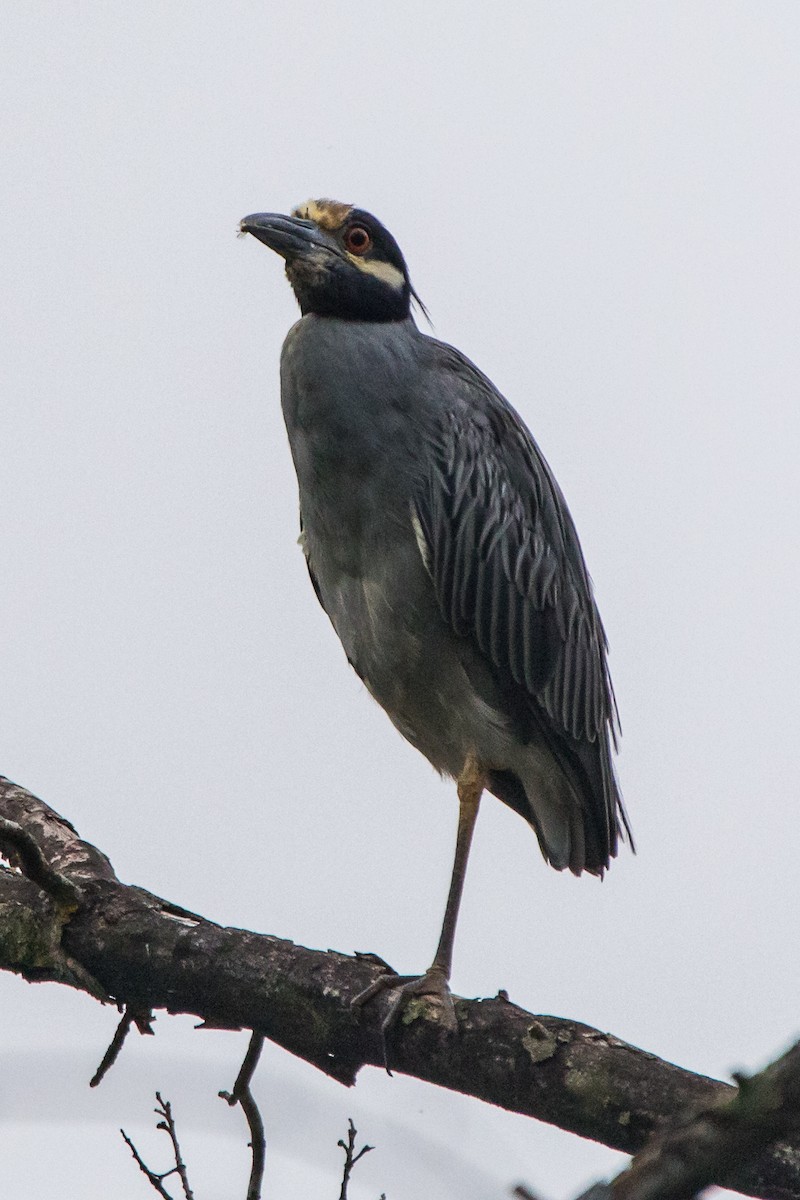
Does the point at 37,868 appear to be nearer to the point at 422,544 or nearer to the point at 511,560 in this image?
the point at 422,544

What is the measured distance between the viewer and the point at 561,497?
558 centimetres

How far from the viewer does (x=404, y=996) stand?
3.78 meters

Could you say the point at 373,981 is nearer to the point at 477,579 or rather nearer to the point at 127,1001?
the point at 127,1001

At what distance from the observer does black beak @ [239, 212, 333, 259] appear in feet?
16.4

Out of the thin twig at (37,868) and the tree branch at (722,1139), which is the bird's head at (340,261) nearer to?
the thin twig at (37,868)

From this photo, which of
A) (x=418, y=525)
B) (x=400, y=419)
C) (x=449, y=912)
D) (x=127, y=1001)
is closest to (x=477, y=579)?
(x=418, y=525)

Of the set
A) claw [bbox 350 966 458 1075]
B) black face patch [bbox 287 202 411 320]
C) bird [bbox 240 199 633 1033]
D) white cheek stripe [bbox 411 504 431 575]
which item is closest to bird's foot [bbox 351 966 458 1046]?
claw [bbox 350 966 458 1075]

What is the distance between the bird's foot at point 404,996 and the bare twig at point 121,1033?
62 cm

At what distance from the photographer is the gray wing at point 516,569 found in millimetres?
4902

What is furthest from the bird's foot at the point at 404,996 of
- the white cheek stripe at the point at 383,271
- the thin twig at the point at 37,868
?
the white cheek stripe at the point at 383,271

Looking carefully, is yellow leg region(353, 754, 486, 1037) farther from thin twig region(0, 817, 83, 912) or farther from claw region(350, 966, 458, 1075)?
thin twig region(0, 817, 83, 912)

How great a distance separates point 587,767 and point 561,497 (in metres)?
1.13

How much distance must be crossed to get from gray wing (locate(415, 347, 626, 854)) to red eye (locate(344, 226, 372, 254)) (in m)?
0.52

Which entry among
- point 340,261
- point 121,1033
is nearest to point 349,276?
point 340,261
